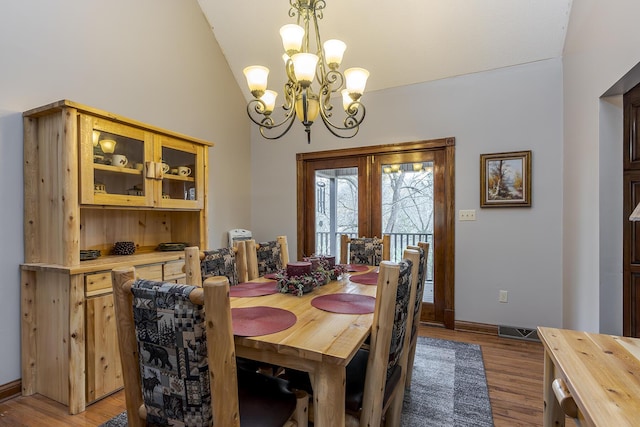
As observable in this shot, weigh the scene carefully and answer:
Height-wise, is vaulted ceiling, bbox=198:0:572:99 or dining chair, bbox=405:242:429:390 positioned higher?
vaulted ceiling, bbox=198:0:572:99

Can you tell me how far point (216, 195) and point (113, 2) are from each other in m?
1.95

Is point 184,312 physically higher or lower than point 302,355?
higher

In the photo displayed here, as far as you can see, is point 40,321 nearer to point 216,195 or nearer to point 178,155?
point 178,155

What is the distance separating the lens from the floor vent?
9.85ft

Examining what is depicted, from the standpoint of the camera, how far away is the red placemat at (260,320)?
1.24 metres

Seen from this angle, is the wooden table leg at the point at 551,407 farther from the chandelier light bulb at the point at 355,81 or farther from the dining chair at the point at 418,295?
the chandelier light bulb at the point at 355,81

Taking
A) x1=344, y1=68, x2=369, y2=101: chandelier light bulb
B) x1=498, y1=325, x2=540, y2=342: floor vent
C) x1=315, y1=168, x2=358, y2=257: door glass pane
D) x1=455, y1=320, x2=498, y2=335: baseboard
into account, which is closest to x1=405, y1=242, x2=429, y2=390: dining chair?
x1=344, y1=68, x2=369, y2=101: chandelier light bulb

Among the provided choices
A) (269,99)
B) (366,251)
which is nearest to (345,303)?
(366,251)

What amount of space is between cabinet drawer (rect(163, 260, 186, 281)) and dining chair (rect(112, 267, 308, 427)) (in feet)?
4.85

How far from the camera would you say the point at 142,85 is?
291 cm

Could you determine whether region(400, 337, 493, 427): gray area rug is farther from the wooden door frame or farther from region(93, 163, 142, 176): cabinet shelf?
region(93, 163, 142, 176): cabinet shelf

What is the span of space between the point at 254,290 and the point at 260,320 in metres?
0.54

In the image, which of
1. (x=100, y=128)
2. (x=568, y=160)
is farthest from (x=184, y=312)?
(x=568, y=160)

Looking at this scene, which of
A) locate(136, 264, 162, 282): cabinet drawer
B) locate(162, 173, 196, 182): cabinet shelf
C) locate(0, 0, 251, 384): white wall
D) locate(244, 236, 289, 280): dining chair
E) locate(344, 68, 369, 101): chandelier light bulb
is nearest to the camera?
locate(344, 68, 369, 101): chandelier light bulb
